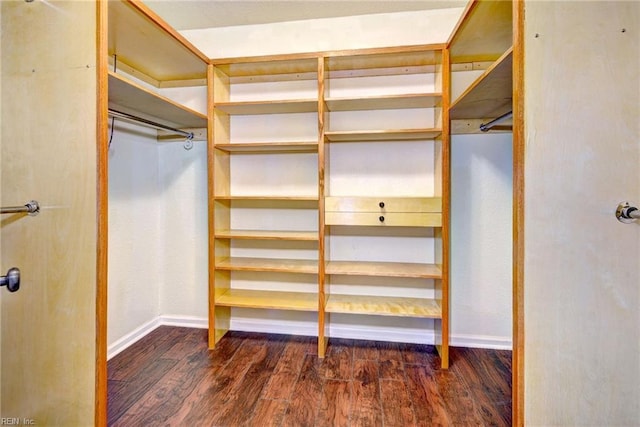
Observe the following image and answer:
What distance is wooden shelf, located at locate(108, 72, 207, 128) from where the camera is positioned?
4.55 ft

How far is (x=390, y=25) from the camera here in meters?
2.08

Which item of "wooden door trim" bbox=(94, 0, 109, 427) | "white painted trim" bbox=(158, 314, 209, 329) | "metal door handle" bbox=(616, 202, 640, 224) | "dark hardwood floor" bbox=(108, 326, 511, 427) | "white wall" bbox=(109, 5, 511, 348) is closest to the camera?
"metal door handle" bbox=(616, 202, 640, 224)

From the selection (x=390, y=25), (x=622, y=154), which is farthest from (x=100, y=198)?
(x=390, y=25)

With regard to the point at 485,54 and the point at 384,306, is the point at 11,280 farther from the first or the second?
the point at 485,54

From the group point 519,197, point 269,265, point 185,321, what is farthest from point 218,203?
point 519,197

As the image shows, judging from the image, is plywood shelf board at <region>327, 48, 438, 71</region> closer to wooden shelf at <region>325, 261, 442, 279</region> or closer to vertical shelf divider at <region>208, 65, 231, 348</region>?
vertical shelf divider at <region>208, 65, 231, 348</region>

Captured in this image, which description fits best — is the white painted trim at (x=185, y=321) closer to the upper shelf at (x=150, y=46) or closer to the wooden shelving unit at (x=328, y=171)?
the wooden shelving unit at (x=328, y=171)

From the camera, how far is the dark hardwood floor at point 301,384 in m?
1.41

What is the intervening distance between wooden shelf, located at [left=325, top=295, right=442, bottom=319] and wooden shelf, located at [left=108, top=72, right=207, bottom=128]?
62.3 inches

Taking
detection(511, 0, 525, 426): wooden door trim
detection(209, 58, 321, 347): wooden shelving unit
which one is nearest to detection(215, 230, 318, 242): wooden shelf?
detection(209, 58, 321, 347): wooden shelving unit

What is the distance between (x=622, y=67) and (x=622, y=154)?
0.29m

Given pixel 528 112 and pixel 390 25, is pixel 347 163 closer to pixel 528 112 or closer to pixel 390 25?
pixel 390 25

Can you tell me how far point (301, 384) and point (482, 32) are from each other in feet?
7.25

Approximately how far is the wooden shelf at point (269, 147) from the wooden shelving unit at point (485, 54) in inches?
37.7
